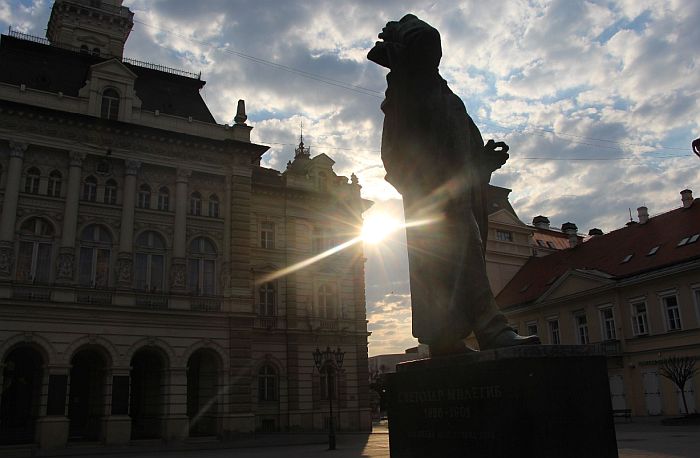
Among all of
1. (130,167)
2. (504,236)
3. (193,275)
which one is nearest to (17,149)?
(130,167)

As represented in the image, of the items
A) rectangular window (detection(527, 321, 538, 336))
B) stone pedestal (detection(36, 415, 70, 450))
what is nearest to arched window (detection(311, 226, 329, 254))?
rectangular window (detection(527, 321, 538, 336))

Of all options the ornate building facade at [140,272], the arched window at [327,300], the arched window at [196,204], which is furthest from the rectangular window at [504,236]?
the arched window at [196,204]

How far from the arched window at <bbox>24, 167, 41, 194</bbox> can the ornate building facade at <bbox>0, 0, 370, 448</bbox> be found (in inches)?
2.5

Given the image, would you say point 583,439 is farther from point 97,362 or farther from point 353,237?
point 353,237

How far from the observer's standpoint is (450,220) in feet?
18.6

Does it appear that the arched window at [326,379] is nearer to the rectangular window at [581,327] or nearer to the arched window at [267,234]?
the arched window at [267,234]

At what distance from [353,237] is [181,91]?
13975 mm

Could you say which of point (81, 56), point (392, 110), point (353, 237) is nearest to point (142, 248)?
point (81, 56)

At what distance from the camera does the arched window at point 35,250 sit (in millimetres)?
27812

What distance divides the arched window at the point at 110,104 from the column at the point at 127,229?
2.62m

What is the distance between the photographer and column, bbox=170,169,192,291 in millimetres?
30844

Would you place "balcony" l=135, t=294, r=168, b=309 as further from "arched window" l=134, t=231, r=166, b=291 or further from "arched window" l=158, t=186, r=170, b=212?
"arched window" l=158, t=186, r=170, b=212

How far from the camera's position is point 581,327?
39156 millimetres

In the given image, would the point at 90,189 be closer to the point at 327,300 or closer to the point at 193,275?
the point at 193,275
